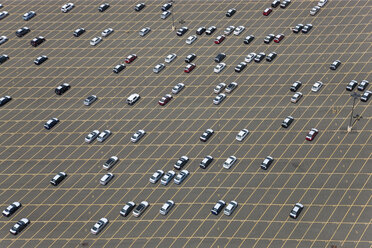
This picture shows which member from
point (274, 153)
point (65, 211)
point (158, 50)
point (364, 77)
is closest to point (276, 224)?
point (274, 153)

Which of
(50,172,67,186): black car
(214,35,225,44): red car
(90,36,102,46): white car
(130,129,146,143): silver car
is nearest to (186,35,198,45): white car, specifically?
(214,35,225,44): red car

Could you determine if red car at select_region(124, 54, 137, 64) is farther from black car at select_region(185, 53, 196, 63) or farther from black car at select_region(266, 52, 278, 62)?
black car at select_region(266, 52, 278, 62)

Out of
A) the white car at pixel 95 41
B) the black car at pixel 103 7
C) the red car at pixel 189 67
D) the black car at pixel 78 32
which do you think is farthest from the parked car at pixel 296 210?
the black car at pixel 103 7

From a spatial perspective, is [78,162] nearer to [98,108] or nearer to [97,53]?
[98,108]

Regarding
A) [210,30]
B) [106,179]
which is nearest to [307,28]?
[210,30]

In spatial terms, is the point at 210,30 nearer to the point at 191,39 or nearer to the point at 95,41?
the point at 191,39

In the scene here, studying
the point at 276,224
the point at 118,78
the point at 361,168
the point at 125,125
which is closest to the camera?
the point at 276,224

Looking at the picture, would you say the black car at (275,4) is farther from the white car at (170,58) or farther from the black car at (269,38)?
the white car at (170,58)
